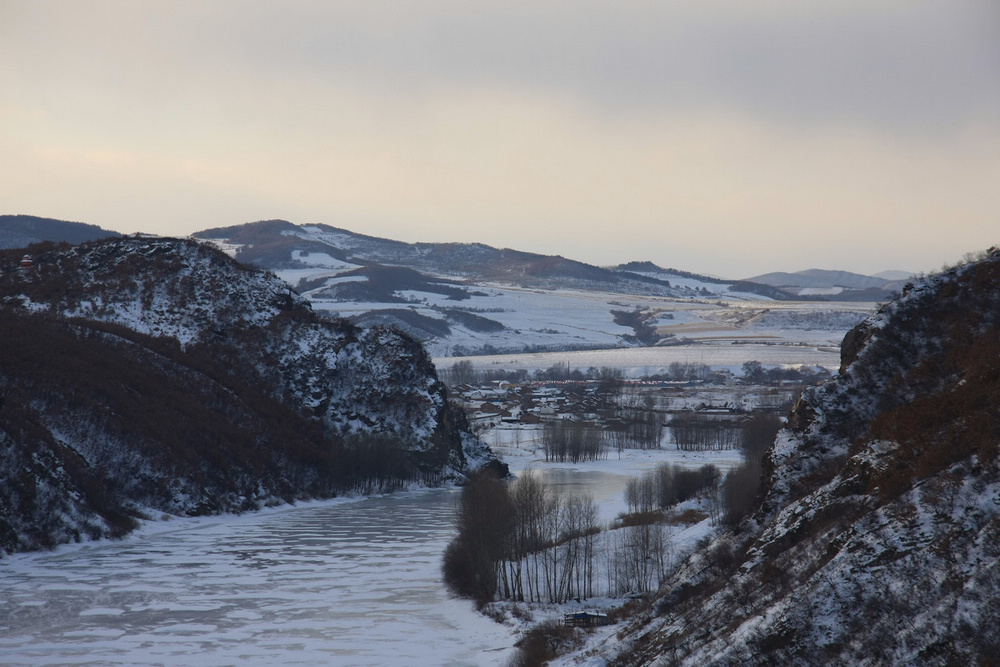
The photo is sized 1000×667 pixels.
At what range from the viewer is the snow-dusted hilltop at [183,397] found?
57.9 metres

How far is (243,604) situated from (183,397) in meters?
43.6

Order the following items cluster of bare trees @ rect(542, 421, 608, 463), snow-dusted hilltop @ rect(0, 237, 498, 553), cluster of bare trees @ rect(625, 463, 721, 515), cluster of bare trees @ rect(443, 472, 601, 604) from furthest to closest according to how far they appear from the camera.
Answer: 1. cluster of bare trees @ rect(542, 421, 608, 463)
2. cluster of bare trees @ rect(625, 463, 721, 515)
3. snow-dusted hilltop @ rect(0, 237, 498, 553)
4. cluster of bare trees @ rect(443, 472, 601, 604)

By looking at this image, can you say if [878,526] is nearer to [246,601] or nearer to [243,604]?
[243,604]

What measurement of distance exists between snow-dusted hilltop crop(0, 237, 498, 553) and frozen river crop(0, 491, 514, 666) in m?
6.91

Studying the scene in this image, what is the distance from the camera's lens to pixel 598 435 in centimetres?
12250

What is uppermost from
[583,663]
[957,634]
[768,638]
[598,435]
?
[957,634]

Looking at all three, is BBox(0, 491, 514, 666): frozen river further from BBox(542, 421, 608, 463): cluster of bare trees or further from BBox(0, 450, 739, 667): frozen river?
BBox(542, 421, 608, 463): cluster of bare trees

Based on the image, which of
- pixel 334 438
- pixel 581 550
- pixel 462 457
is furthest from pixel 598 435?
pixel 581 550

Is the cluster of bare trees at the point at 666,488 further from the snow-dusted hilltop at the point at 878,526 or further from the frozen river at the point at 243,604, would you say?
the snow-dusted hilltop at the point at 878,526

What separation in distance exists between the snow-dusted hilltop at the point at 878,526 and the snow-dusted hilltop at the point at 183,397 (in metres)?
40.7

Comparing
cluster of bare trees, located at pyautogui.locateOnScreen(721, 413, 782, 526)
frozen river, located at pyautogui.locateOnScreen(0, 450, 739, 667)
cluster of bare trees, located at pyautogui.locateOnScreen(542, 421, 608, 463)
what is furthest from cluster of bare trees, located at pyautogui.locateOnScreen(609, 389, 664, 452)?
frozen river, located at pyautogui.locateOnScreen(0, 450, 739, 667)

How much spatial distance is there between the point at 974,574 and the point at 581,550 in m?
29.8

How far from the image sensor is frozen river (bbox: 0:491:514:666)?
30234mm

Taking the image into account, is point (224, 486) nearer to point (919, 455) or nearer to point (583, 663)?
point (583, 663)
